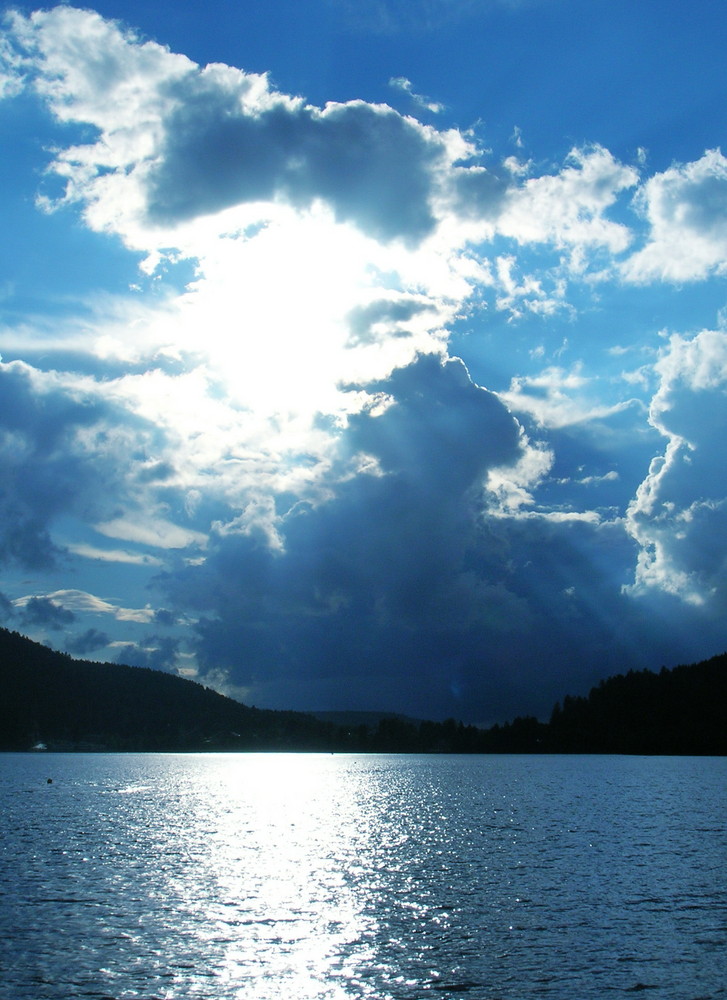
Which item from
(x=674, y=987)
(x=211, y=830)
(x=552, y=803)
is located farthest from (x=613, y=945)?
(x=552, y=803)

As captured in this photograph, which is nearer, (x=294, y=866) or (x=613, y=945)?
(x=613, y=945)

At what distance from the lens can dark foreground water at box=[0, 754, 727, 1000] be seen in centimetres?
4031

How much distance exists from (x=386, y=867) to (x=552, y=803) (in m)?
84.5

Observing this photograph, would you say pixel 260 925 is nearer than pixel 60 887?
Yes

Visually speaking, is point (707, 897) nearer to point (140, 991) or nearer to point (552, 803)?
point (140, 991)

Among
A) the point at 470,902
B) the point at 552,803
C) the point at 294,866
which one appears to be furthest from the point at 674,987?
the point at 552,803

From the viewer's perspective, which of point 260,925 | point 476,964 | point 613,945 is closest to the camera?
point 476,964

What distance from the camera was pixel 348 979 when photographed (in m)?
40.3

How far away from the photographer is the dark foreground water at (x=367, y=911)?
132ft

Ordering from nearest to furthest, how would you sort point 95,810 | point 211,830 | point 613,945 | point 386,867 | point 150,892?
point 613,945
point 150,892
point 386,867
point 211,830
point 95,810

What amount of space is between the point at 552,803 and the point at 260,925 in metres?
113

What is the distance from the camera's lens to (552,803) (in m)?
154

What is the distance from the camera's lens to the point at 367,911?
56656 mm

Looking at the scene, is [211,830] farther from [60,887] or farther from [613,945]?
[613,945]
